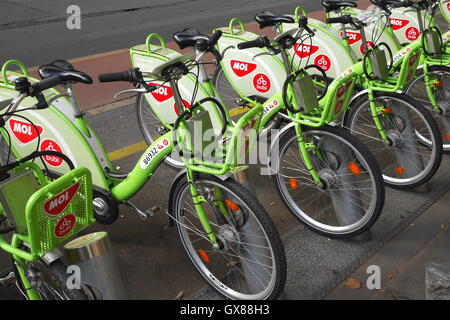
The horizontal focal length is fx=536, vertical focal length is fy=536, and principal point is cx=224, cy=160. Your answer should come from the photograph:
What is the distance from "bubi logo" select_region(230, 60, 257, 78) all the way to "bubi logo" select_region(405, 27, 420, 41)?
229cm

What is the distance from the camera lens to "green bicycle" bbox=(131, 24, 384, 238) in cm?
353

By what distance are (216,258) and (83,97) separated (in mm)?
4143

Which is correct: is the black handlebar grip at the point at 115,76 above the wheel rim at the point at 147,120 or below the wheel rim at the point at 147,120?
above

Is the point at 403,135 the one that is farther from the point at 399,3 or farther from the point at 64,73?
the point at 64,73

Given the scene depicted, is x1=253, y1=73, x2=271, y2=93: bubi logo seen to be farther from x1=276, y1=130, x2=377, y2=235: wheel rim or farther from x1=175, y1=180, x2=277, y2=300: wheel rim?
x1=175, y1=180, x2=277, y2=300: wheel rim

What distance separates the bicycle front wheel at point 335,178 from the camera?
11.7 ft

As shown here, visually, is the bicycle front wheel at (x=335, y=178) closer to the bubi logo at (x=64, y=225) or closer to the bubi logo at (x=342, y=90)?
the bubi logo at (x=342, y=90)

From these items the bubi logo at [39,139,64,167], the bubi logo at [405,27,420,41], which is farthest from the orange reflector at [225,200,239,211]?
the bubi logo at [405,27,420,41]

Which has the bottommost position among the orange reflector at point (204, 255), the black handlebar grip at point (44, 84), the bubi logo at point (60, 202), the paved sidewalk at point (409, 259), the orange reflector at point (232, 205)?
the paved sidewalk at point (409, 259)

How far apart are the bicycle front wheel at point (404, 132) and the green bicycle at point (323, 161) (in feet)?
1.93

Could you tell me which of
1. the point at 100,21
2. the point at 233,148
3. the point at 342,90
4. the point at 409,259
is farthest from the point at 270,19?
the point at 100,21

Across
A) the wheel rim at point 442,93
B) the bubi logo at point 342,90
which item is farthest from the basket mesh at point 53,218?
the wheel rim at point 442,93
